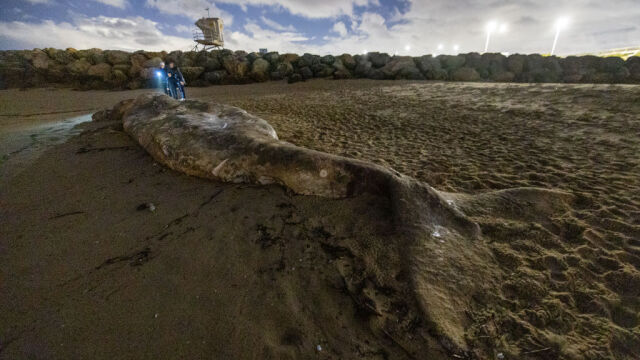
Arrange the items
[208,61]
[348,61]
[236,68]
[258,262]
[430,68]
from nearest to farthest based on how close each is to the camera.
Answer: [258,262] → [430,68] → [348,61] → [236,68] → [208,61]

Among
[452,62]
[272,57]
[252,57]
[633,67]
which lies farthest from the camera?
[252,57]

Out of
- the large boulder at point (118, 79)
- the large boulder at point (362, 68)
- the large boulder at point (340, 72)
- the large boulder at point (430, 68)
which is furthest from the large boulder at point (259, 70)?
the large boulder at point (430, 68)

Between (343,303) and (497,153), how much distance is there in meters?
3.89

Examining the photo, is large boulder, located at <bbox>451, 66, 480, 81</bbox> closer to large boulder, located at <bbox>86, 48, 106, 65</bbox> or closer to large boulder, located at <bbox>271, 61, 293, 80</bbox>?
large boulder, located at <bbox>271, 61, 293, 80</bbox>

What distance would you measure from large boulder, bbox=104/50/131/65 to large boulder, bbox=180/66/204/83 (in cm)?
409

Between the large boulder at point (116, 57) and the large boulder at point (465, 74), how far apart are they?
20.3 metres

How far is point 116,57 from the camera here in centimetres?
1650

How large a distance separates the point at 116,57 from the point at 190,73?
5.36m

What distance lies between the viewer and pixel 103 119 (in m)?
6.46

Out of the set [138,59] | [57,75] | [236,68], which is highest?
[138,59]

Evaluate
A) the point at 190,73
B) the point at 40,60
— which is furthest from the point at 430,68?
the point at 40,60

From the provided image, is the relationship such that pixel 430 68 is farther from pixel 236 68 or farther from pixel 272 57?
pixel 236 68

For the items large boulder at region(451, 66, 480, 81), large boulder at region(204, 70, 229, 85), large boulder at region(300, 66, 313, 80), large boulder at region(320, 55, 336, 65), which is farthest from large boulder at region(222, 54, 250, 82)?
large boulder at region(451, 66, 480, 81)

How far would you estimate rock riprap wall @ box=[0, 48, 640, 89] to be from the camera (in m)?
13.7
